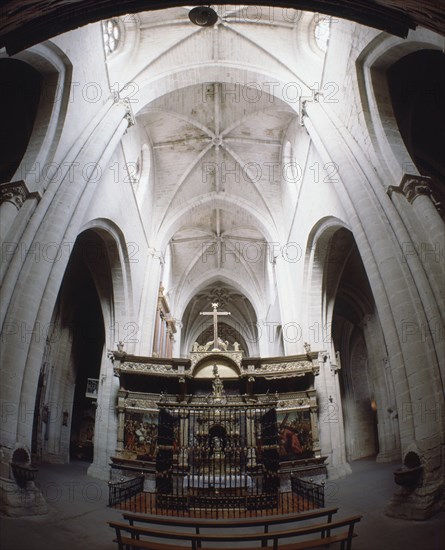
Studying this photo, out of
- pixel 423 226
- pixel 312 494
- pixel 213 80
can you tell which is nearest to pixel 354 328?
pixel 312 494

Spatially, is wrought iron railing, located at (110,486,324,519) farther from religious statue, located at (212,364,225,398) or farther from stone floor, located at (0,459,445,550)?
religious statue, located at (212,364,225,398)

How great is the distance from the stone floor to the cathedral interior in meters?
0.22

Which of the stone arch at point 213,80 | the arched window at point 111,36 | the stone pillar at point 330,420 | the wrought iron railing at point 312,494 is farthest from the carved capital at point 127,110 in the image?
the wrought iron railing at point 312,494

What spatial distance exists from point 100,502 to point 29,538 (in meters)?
3.44

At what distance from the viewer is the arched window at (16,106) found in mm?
9930

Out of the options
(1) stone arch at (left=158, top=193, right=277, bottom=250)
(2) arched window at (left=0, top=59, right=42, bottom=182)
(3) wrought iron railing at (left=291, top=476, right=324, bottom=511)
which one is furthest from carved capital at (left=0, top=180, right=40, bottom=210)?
(1) stone arch at (left=158, top=193, right=277, bottom=250)

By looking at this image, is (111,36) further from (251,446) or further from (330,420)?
(330,420)

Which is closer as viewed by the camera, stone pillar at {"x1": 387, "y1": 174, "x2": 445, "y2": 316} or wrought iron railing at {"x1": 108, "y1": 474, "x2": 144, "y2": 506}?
stone pillar at {"x1": 387, "y1": 174, "x2": 445, "y2": 316}

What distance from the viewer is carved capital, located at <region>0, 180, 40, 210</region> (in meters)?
7.20

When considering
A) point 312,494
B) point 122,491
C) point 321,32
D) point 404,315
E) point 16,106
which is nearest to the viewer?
point 404,315

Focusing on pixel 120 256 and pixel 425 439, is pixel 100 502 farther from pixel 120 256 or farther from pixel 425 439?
pixel 120 256

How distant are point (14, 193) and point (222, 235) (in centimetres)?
1506

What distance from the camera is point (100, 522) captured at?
6320 millimetres

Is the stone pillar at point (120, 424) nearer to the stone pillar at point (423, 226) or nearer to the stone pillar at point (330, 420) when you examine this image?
the stone pillar at point (330, 420)
